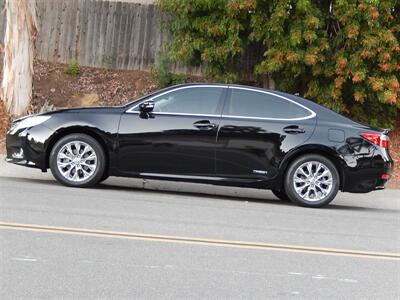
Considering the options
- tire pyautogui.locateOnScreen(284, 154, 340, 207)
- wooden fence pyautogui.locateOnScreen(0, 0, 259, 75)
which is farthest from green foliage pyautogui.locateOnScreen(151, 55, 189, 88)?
tire pyautogui.locateOnScreen(284, 154, 340, 207)

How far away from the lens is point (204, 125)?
10.6 m

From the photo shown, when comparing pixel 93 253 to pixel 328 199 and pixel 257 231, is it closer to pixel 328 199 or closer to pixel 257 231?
pixel 257 231

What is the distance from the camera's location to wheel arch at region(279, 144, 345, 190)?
10.6m

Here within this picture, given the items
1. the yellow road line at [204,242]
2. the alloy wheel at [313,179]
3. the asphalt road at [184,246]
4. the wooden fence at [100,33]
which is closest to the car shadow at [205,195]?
the asphalt road at [184,246]

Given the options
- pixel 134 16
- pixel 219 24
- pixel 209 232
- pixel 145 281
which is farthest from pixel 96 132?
pixel 134 16

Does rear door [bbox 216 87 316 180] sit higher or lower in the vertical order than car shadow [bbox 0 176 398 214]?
higher

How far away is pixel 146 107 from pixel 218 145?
1135mm

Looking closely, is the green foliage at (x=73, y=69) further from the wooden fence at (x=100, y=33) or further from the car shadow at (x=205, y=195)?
the car shadow at (x=205, y=195)

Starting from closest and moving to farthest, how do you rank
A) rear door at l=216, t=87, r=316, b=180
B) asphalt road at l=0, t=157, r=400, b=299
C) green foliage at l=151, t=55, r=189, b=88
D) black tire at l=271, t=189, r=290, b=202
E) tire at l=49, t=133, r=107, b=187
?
asphalt road at l=0, t=157, r=400, b=299 → rear door at l=216, t=87, r=316, b=180 → tire at l=49, t=133, r=107, b=187 → black tire at l=271, t=189, r=290, b=202 → green foliage at l=151, t=55, r=189, b=88

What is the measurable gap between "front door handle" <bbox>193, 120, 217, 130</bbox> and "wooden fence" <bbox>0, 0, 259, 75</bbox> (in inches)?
365

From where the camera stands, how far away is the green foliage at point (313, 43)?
613 inches

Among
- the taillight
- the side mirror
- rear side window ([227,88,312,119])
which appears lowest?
the taillight

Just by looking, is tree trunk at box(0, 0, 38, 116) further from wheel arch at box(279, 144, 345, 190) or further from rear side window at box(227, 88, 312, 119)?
wheel arch at box(279, 144, 345, 190)

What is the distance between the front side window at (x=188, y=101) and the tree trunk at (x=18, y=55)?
595 centimetres
